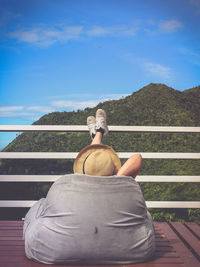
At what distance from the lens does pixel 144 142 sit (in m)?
9.50

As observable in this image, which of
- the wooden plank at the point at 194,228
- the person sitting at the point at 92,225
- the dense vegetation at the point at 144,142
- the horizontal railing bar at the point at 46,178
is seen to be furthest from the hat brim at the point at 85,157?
the dense vegetation at the point at 144,142

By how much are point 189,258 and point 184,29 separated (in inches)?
447

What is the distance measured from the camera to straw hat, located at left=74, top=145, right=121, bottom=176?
6.53 feet

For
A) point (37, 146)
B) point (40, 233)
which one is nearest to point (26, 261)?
point (40, 233)

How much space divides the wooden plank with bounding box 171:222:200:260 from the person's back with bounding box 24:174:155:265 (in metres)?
0.55

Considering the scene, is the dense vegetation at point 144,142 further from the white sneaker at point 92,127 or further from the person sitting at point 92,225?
the person sitting at point 92,225

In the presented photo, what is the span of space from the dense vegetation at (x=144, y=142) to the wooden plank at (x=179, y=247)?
2190 mm

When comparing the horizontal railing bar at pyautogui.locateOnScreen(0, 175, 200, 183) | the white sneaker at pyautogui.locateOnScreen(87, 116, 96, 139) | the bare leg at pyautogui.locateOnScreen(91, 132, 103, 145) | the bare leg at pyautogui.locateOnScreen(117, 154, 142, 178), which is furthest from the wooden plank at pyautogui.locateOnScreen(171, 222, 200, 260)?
the white sneaker at pyautogui.locateOnScreen(87, 116, 96, 139)

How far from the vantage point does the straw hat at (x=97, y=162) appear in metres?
1.99

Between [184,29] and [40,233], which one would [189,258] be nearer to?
[40,233]

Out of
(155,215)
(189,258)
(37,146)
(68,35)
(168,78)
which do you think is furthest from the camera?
(168,78)

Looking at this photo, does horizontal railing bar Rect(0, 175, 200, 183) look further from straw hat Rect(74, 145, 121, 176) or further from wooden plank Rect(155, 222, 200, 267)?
straw hat Rect(74, 145, 121, 176)

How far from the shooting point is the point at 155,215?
4770 millimetres

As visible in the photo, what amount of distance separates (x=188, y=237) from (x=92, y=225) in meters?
1.15
